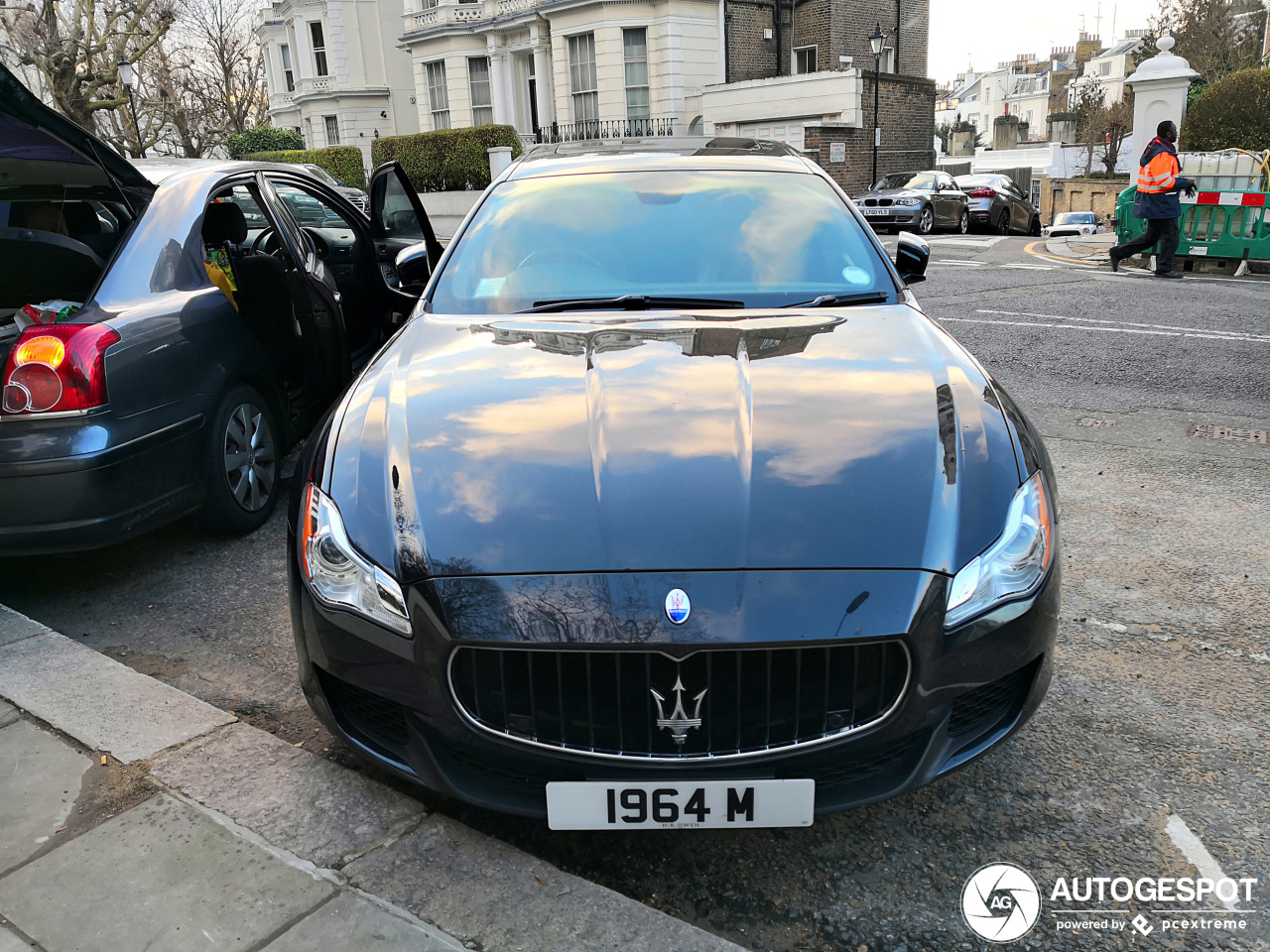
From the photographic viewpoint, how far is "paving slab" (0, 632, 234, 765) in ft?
9.04

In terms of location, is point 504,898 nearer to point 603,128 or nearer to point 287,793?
point 287,793

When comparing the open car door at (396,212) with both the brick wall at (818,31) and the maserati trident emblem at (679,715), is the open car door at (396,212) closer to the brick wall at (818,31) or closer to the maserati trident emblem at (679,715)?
the maserati trident emblem at (679,715)

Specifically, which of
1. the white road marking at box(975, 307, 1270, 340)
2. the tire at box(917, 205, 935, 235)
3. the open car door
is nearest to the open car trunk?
the open car door

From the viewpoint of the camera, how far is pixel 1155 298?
10.5m

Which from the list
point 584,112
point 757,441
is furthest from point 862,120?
point 757,441

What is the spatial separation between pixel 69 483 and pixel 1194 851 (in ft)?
11.5

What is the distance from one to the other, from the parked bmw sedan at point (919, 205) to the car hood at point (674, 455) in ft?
67.4

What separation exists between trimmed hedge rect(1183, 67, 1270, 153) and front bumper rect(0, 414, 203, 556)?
713 inches

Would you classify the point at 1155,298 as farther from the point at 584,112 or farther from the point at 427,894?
the point at 584,112

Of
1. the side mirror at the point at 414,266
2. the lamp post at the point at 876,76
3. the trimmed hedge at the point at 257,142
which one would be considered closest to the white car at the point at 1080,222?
the lamp post at the point at 876,76

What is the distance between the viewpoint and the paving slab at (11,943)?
A: 201 cm

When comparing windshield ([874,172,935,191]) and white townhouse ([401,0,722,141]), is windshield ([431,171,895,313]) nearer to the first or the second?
windshield ([874,172,935,191])

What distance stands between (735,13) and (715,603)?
32629 mm

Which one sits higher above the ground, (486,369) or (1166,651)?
(486,369)
